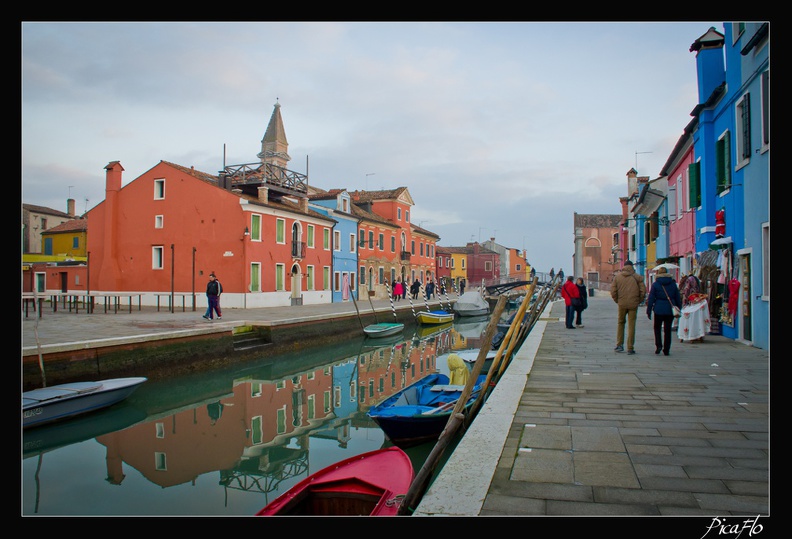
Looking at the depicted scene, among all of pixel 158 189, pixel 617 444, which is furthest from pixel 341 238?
pixel 617 444

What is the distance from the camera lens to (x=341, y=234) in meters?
36.0

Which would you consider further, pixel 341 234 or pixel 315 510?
pixel 341 234

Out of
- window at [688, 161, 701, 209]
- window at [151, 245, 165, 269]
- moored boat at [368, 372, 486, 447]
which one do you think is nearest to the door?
window at [688, 161, 701, 209]

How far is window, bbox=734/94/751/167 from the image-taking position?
32.7 ft

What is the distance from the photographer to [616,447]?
163 inches

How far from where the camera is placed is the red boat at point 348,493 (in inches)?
165

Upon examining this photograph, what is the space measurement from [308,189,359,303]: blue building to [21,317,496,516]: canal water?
19754mm

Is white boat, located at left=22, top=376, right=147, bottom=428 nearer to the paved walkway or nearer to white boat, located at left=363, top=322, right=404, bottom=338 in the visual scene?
the paved walkway

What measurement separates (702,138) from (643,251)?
19085 mm

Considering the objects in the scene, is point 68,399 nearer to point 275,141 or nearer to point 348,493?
point 348,493

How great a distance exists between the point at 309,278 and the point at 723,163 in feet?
75.7
